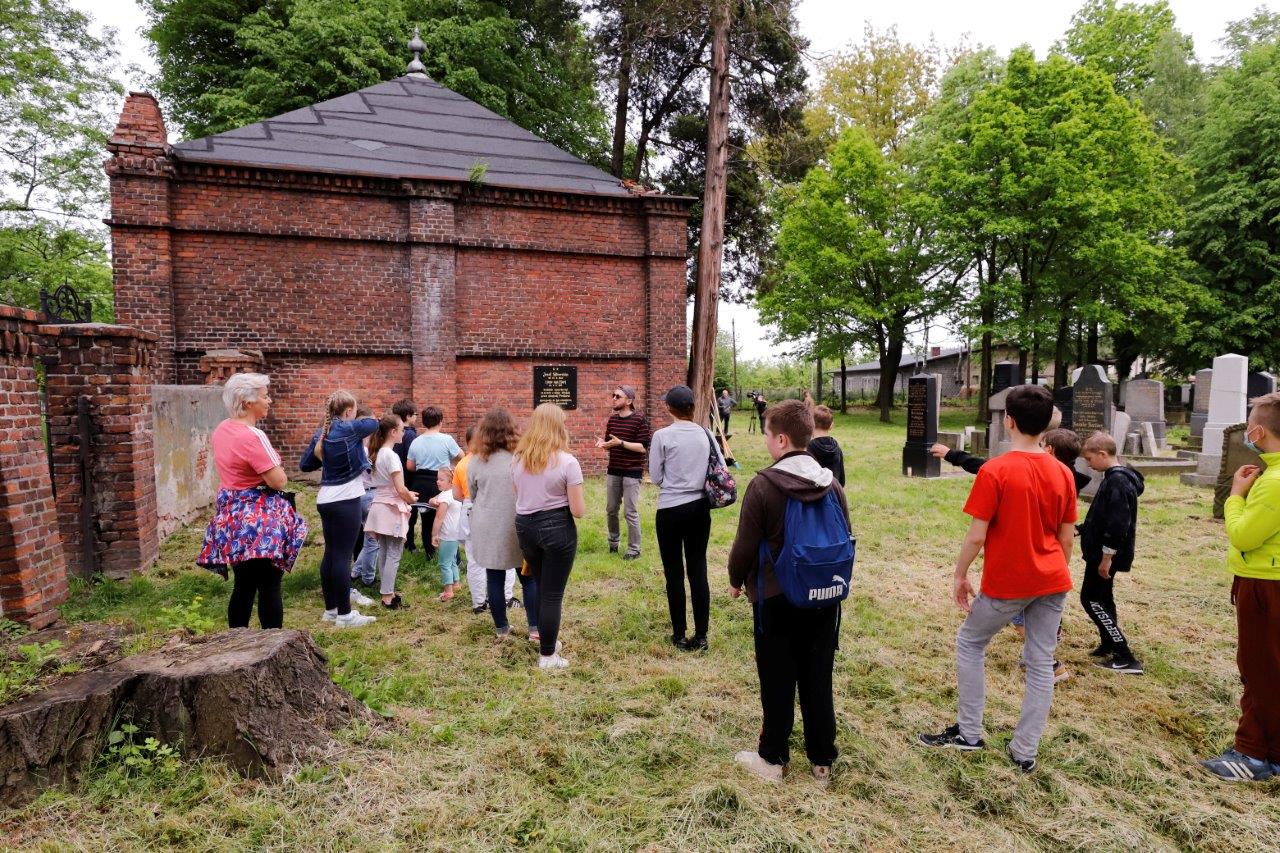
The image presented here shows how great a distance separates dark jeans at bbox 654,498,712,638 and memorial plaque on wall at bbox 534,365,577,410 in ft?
25.4

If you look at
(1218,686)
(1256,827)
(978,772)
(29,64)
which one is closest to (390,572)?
(978,772)

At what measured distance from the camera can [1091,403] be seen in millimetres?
12250

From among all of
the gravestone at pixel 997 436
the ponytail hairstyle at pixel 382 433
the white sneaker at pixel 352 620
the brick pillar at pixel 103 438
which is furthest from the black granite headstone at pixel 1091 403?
the brick pillar at pixel 103 438

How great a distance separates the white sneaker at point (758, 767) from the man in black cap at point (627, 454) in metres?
3.46

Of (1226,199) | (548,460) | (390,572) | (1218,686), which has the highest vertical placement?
(1226,199)

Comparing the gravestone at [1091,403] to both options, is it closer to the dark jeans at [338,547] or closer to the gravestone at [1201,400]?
the gravestone at [1201,400]

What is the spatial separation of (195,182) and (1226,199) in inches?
1206

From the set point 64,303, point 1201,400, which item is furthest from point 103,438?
point 1201,400

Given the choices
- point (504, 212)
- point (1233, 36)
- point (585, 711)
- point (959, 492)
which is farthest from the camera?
point (1233, 36)

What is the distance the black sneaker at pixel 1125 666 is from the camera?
14.2 feet

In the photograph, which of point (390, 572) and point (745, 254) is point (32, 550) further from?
point (745, 254)

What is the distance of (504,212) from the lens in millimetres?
11859

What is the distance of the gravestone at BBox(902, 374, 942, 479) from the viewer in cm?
1283

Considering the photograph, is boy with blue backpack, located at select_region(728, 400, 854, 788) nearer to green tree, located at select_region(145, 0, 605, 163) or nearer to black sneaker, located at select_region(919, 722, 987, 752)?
black sneaker, located at select_region(919, 722, 987, 752)
